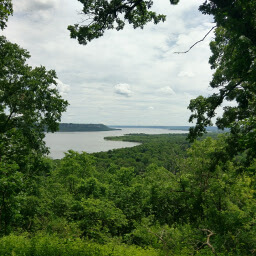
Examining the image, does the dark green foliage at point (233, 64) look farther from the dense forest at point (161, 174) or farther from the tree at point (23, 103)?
the tree at point (23, 103)

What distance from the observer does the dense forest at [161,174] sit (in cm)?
653

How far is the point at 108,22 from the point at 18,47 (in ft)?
17.9

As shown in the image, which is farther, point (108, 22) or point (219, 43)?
point (219, 43)

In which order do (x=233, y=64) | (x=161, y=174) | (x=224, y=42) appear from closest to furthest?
1. (x=233, y=64)
2. (x=224, y=42)
3. (x=161, y=174)

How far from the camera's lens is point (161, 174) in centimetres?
1875

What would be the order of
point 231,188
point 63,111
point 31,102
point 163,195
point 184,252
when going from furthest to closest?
point 163,195
point 231,188
point 63,111
point 31,102
point 184,252

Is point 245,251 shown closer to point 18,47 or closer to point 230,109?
point 230,109

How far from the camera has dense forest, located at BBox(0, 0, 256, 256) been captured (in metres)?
6.53

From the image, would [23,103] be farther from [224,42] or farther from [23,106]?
[224,42]

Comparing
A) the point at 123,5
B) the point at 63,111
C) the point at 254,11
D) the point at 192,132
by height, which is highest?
the point at 123,5

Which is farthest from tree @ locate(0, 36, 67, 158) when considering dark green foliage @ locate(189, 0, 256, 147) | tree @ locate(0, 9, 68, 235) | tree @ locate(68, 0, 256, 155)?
dark green foliage @ locate(189, 0, 256, 147)

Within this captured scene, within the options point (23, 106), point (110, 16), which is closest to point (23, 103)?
point (23, 106)

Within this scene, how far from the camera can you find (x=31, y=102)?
9805mm

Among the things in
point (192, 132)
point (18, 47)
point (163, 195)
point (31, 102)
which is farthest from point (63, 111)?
point (163, 195)
